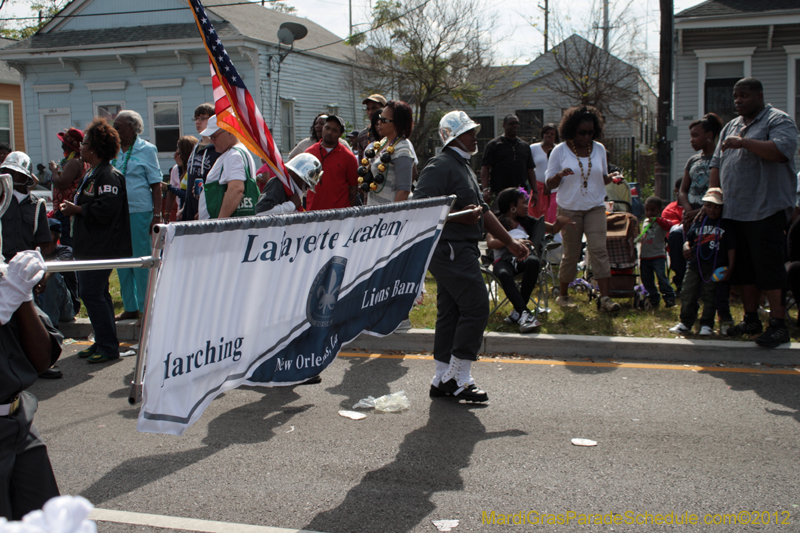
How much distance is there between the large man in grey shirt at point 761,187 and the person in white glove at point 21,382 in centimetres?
571

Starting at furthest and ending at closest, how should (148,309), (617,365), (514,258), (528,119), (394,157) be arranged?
(528,119)
(514,258)
(394,157)
(617,365)
(148,309)

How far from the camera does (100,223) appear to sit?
661 centimetres

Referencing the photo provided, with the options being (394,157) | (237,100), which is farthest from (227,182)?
(394,157)

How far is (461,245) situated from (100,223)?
364 centimetres

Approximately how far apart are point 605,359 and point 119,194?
4.86 m

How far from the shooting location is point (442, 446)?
4.43m

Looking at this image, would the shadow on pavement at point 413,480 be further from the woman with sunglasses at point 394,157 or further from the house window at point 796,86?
the house window at point 796,86

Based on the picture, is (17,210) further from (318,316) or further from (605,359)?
(605,359)

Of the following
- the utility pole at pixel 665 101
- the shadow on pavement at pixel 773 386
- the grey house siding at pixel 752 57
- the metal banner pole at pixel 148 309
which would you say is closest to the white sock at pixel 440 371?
the shadow on pavement at pixel 773 386

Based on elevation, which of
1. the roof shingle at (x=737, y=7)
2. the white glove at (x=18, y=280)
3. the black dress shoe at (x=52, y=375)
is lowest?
the black dress shoe at (x=52, y=375)

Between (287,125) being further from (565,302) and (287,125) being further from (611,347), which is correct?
(611,347)

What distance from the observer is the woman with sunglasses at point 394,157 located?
653cm

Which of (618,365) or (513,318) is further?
(513,318)

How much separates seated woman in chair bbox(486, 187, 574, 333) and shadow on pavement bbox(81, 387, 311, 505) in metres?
2.68
